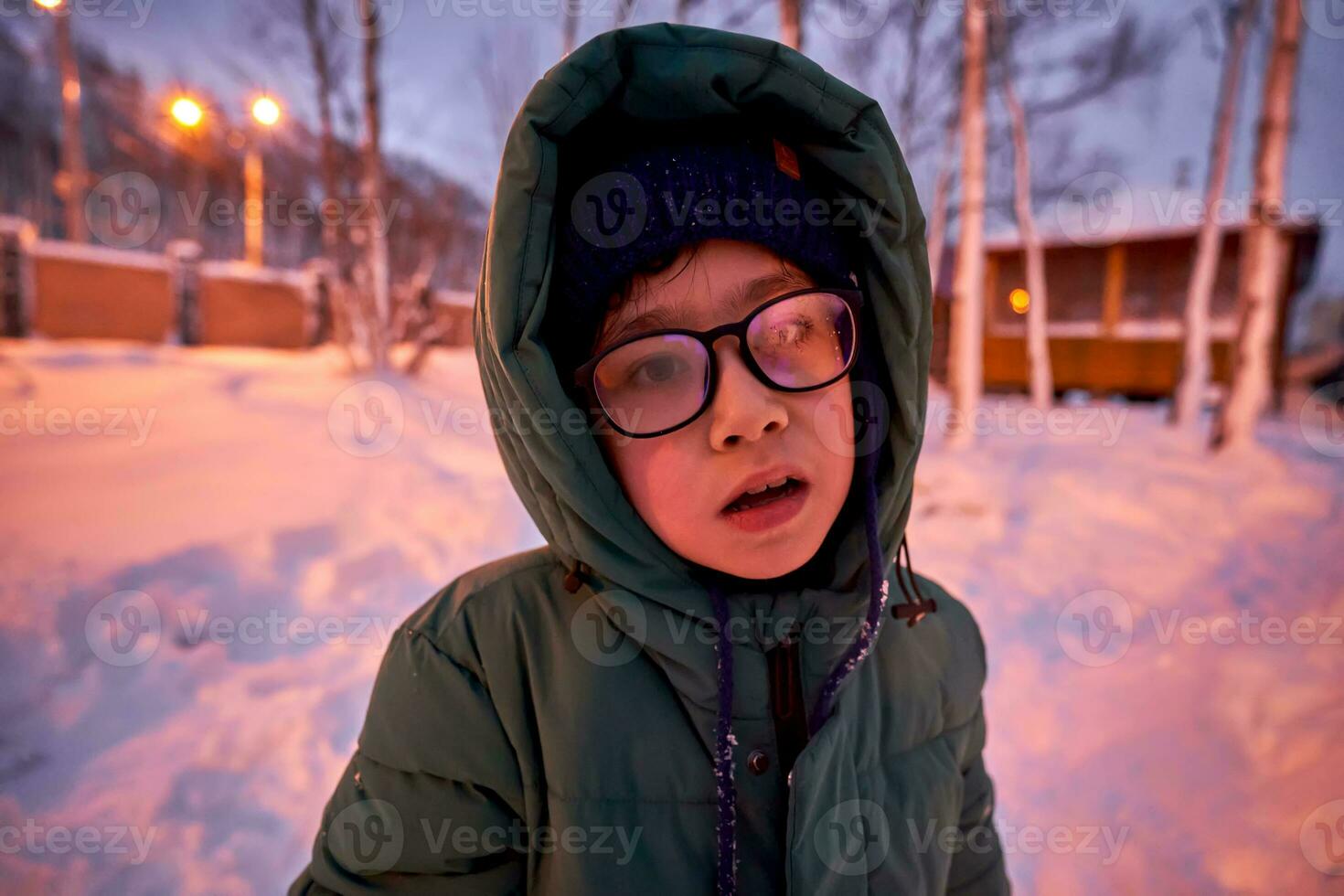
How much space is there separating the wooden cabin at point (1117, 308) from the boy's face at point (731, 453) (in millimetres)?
17518

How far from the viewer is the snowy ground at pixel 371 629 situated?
233cm

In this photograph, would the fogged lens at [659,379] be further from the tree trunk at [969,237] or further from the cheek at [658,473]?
the tree trunk at [969,237]

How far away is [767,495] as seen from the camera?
1.10m

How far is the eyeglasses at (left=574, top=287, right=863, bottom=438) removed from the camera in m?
1.07

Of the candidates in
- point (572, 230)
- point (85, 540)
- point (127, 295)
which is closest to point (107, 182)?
point (127, 295)

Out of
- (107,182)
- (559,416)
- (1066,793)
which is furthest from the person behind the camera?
(107,182)

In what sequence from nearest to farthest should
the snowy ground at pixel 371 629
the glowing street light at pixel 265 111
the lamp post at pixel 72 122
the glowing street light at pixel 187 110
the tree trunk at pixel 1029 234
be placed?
the snowy ground at pixel 371 629, the glowing street light at pixel 187 110, the glowing street light at pixel 265 111, the tree trunk at pixel 1029 234, the lamp post at pixel 72 122

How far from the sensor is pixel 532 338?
1108 mm

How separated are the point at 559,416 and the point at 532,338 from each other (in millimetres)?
145

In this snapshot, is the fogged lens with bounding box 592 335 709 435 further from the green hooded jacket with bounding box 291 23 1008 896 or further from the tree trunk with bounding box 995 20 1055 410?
the tree trunk with bounding box 995 20 1055 410

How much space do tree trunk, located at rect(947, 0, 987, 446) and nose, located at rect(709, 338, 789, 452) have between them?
7196 mm

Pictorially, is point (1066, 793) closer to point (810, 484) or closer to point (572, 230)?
point (810, 484)

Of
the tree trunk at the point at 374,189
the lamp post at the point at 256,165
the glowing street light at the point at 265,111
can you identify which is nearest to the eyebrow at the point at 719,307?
the lamp post at the point at 256,165

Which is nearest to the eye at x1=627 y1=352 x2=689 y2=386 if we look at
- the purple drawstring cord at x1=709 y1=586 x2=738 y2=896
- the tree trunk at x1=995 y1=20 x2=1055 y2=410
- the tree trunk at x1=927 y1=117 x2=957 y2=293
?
the purple drawstring cord at x1=709 y1=586 x2=738 y2=896
